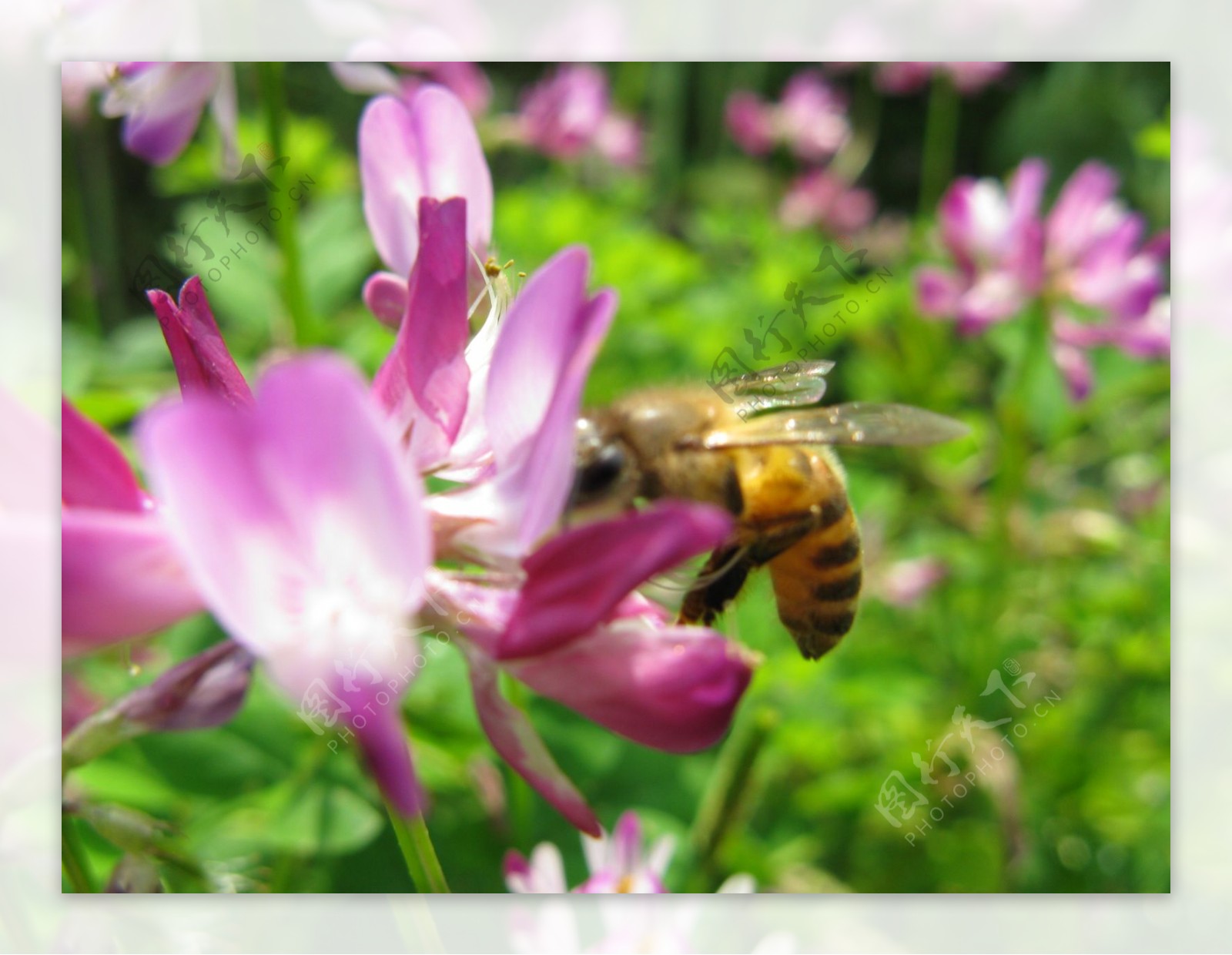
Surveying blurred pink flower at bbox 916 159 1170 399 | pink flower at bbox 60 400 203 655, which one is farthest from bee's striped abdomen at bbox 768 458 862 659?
blurred pink flower at bbox 916 159 1170 399

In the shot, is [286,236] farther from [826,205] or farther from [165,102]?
[826,205]

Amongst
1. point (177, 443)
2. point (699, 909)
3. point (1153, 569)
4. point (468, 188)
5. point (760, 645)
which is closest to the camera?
point (177, 443)

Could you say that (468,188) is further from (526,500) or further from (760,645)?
(760,645)

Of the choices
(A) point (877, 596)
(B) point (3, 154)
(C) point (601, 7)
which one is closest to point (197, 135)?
(B) point (3, 154)

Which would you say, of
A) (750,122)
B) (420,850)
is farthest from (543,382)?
(750,122)

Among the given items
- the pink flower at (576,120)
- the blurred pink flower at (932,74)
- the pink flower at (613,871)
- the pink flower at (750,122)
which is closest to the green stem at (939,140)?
the blurred pink flower at (932,74)

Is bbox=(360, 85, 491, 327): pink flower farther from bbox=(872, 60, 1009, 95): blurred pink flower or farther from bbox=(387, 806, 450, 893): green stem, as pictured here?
bbox=(872, 60, 1009, 95): blurred pink flower
